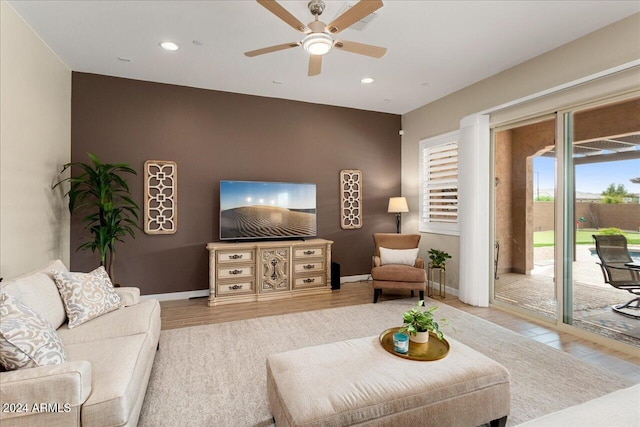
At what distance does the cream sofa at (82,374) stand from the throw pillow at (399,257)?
315 cm

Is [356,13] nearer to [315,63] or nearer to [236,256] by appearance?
[315,63]

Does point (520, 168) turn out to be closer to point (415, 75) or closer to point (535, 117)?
point (535, 117)

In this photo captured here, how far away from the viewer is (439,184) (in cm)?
507

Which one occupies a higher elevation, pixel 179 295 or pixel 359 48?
pixel 359 48

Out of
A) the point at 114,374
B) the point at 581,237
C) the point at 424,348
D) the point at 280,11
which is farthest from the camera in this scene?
the point at 581,237

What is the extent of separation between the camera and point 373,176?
5727mm

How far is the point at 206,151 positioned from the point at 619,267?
5.13 meters

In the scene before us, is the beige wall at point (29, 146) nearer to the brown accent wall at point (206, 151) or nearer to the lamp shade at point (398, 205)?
the brown accent wall at point (206, 151)

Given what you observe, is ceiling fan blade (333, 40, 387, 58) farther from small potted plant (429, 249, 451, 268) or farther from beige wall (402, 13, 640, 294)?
small potted plant (429, 249, 451, 268)

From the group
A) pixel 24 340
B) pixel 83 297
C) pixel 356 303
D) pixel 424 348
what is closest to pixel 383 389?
pixel 424 348

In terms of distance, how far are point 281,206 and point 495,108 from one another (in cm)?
325

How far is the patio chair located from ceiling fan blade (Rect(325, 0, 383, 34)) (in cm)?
317

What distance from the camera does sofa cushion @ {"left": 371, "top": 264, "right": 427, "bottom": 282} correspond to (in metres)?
4.22

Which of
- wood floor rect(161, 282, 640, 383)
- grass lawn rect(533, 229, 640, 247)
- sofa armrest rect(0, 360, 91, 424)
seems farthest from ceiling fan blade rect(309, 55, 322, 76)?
grass lawn rect(533, 229, 640, 247)
